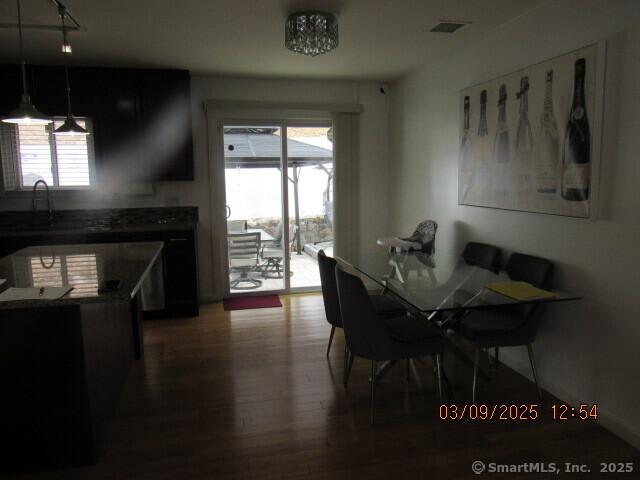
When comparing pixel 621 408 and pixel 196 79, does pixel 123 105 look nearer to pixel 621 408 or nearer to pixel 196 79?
pixel 196 79

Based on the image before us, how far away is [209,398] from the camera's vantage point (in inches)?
116

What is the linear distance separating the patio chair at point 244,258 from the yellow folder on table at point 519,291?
3241 mm

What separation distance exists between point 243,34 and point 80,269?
6.95 ft

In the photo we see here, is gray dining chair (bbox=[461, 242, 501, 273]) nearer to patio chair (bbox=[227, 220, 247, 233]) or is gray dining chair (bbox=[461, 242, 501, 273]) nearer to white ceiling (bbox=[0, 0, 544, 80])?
white ceiling (bbox=[0, 0, 544, 80])

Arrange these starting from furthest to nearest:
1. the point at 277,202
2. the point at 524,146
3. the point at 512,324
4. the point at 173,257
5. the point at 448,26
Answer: the point at 277,202 → the point at 173,257 → the point at 448,26 → the point at 524,146 → the point at 512,324

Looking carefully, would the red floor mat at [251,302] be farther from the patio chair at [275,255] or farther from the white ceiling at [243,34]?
the white ceiling at [243,34]

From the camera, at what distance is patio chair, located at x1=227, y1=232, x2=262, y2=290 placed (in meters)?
5.38

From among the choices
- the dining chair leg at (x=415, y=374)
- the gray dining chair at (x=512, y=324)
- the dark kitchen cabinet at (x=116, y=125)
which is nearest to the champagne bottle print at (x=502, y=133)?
the gray dining chair at (x=512, y=324)

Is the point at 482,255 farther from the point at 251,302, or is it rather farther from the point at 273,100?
the point at 273,100

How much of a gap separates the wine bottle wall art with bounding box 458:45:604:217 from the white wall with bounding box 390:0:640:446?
3.0 inches

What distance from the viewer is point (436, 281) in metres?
2.99

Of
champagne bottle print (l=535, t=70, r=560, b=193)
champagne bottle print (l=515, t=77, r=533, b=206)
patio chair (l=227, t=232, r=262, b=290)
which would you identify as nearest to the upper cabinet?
patio chair (l=227, t=232, r=262, b=290)

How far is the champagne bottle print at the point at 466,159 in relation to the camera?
149 inches

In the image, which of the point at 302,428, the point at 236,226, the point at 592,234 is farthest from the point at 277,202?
the point at 592,234
